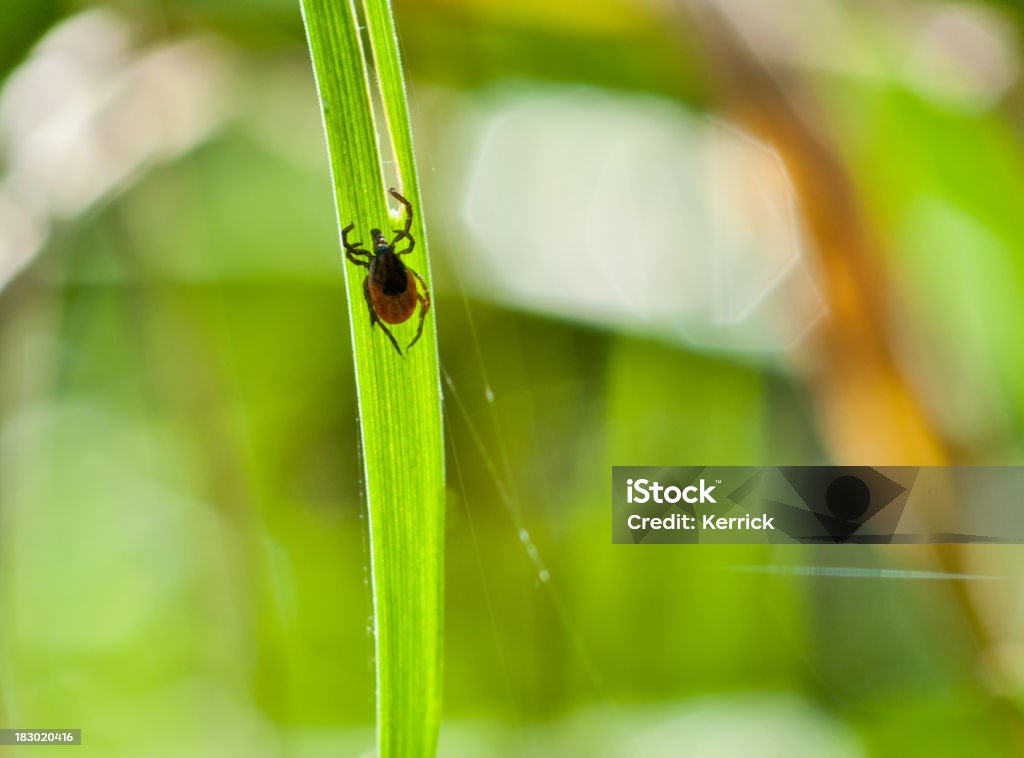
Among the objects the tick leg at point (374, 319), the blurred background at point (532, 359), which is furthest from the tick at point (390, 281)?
the blurred background at point (532, 359)

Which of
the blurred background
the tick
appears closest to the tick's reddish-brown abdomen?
the tick

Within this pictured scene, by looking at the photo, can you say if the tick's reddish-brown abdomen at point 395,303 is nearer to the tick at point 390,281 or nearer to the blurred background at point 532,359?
the tick at point 390,281

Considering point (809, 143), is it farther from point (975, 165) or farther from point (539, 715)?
point (539, 715)

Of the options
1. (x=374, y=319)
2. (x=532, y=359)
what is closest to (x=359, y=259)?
(x=374, y=319)

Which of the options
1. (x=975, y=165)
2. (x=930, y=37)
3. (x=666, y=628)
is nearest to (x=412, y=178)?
(x=666, y=628)

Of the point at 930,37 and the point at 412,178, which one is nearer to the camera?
the point at 412,178

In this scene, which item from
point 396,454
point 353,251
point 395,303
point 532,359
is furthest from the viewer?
point 532,359

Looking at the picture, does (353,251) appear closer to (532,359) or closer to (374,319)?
(374,319)

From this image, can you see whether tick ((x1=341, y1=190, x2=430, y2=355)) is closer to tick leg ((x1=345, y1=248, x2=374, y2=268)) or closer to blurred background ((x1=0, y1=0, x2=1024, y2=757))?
tick leg ((x1=345, y1=248, x2=374, y2=268))
